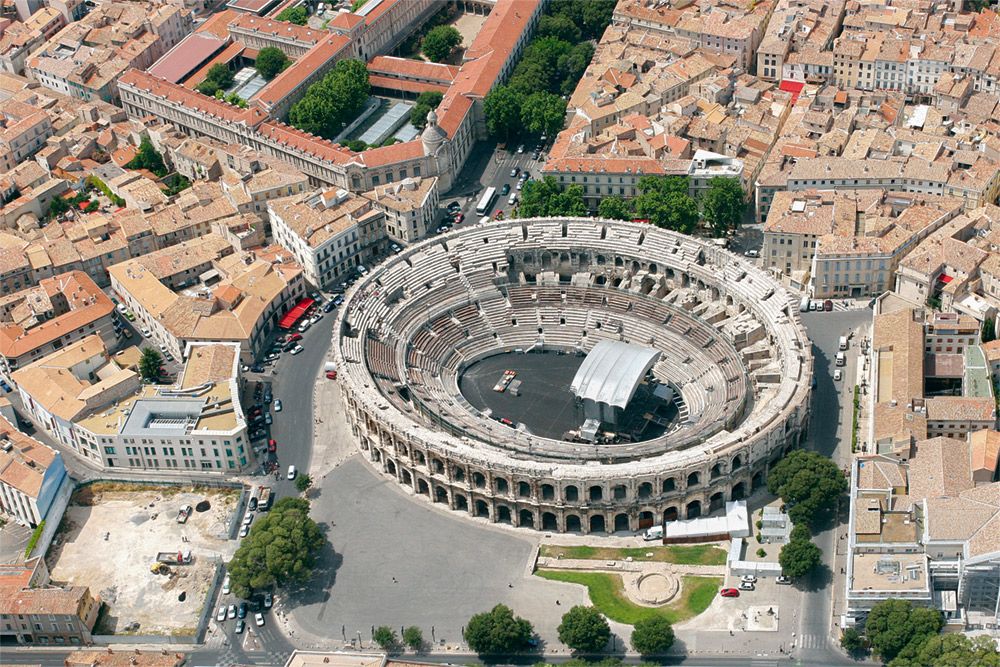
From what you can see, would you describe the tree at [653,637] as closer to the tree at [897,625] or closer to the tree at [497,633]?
the tree at [497,633]

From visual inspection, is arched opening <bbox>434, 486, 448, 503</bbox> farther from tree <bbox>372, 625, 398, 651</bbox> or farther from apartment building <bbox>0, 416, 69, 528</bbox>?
apartment building <bbox>0, 416, 69, 528</bbox>

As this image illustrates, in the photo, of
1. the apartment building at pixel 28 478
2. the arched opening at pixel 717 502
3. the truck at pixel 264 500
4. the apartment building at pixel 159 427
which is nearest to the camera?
the arched opening at pixel 717 502

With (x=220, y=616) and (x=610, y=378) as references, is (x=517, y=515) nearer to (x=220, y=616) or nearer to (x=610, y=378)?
(x=610, y=378)

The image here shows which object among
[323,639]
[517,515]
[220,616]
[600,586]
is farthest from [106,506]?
[600,586]

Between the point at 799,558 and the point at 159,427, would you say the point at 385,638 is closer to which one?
the point at 159,427

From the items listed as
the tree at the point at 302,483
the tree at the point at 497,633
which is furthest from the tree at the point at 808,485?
the tree at the point at 302,483

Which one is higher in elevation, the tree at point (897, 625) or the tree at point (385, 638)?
the tree at point (897, 625)

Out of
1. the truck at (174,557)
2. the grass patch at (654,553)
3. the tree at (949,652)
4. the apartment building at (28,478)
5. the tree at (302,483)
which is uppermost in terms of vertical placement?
the apartment building at (28,478)
